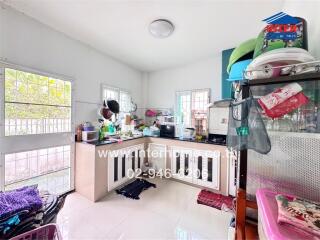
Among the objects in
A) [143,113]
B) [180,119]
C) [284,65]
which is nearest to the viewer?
[284,65]

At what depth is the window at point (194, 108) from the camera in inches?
117

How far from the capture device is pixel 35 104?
73.8 inches

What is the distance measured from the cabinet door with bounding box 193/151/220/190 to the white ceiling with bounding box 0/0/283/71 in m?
1.79

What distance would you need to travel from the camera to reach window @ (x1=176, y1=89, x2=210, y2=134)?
2.97 m

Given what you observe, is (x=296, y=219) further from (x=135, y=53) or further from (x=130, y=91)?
(x=130, y=91)

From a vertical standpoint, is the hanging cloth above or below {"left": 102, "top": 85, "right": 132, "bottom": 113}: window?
below

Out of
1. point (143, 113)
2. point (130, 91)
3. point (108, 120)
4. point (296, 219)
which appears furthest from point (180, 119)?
point (296, 219)

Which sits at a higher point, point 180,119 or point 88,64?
point 88,64

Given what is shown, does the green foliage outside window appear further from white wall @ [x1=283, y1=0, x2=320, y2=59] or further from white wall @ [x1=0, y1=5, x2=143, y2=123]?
white wall @ [x1=283, y1=0, x2=320, y2=59]

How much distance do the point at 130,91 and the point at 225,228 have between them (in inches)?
117

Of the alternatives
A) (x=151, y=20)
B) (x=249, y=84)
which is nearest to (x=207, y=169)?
(x=249, y=84)

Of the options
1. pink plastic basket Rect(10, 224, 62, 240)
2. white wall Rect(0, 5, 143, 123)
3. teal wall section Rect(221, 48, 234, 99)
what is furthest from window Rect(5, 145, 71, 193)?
teal wall section Rect(221, 48, 234, 99)

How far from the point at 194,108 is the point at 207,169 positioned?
1.36m

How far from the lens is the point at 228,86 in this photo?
8.66 ft
